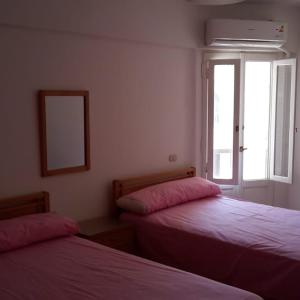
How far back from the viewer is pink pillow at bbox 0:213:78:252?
280cm

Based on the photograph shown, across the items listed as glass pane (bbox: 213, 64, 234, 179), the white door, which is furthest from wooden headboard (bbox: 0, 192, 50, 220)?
glass pane (bbox: 213, 64, 234, 179)

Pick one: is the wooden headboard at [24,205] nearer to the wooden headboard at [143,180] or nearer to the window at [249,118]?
the wooden headboard at [143,180]

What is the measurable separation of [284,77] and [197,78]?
118 cm

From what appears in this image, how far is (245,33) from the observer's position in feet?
15.1

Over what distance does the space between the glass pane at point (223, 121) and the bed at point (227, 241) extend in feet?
2.83

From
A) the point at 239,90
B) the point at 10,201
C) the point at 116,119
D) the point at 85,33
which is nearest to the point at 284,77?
the point at 239,90

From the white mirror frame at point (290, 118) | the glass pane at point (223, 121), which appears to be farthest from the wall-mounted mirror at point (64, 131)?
the white mirror frame at point (290, 118)

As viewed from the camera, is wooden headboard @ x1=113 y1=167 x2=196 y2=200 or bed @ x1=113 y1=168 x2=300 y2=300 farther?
wooden headboard @ x1=113 y1=167 x2=196 y2=200

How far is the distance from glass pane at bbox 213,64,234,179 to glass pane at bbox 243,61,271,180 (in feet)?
1.00

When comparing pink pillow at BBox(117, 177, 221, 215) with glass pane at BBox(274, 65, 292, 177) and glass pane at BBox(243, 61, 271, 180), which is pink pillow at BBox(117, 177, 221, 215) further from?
glass pane at BBox(274, 65, 292, 177)

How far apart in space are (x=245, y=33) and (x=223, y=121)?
3.17 ft

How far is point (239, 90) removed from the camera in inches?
191

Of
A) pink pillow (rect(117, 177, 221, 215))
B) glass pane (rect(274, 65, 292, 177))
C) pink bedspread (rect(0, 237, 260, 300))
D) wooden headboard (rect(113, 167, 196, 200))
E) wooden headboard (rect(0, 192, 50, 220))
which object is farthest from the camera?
glass pane (rect(274, 65, 292, 177))

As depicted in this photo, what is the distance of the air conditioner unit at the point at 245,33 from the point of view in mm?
4504
